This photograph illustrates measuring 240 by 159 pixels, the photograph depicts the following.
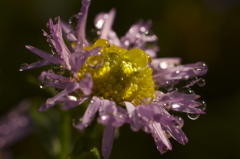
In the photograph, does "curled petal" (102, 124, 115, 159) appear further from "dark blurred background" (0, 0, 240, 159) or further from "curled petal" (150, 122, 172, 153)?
"dark blurred background" (0, 0, 240, 159)

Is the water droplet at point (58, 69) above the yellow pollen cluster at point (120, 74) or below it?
above

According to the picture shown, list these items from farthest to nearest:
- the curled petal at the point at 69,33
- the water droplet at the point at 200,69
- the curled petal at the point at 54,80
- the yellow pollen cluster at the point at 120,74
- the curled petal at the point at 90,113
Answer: the water droplet at the point at 200,69
the curled petal at the point at 69,33
the yellow pollen cluster at the point at 120,74
the curled petal at the point at 54,80
the curled petal at the point at 90,113

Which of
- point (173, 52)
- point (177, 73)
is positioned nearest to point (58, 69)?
point (177, 73)

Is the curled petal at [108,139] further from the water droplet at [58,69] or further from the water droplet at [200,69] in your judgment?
the water droplet at [200,69]

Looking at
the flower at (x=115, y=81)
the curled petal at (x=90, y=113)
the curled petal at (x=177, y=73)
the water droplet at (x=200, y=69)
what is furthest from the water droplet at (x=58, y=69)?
the water droplet at (x=200, y=69)

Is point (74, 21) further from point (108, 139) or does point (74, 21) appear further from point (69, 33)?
point (108, 139)

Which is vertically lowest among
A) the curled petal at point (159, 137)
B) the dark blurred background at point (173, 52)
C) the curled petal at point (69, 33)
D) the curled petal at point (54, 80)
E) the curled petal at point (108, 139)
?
the dark blurred background at point (173, 52)
